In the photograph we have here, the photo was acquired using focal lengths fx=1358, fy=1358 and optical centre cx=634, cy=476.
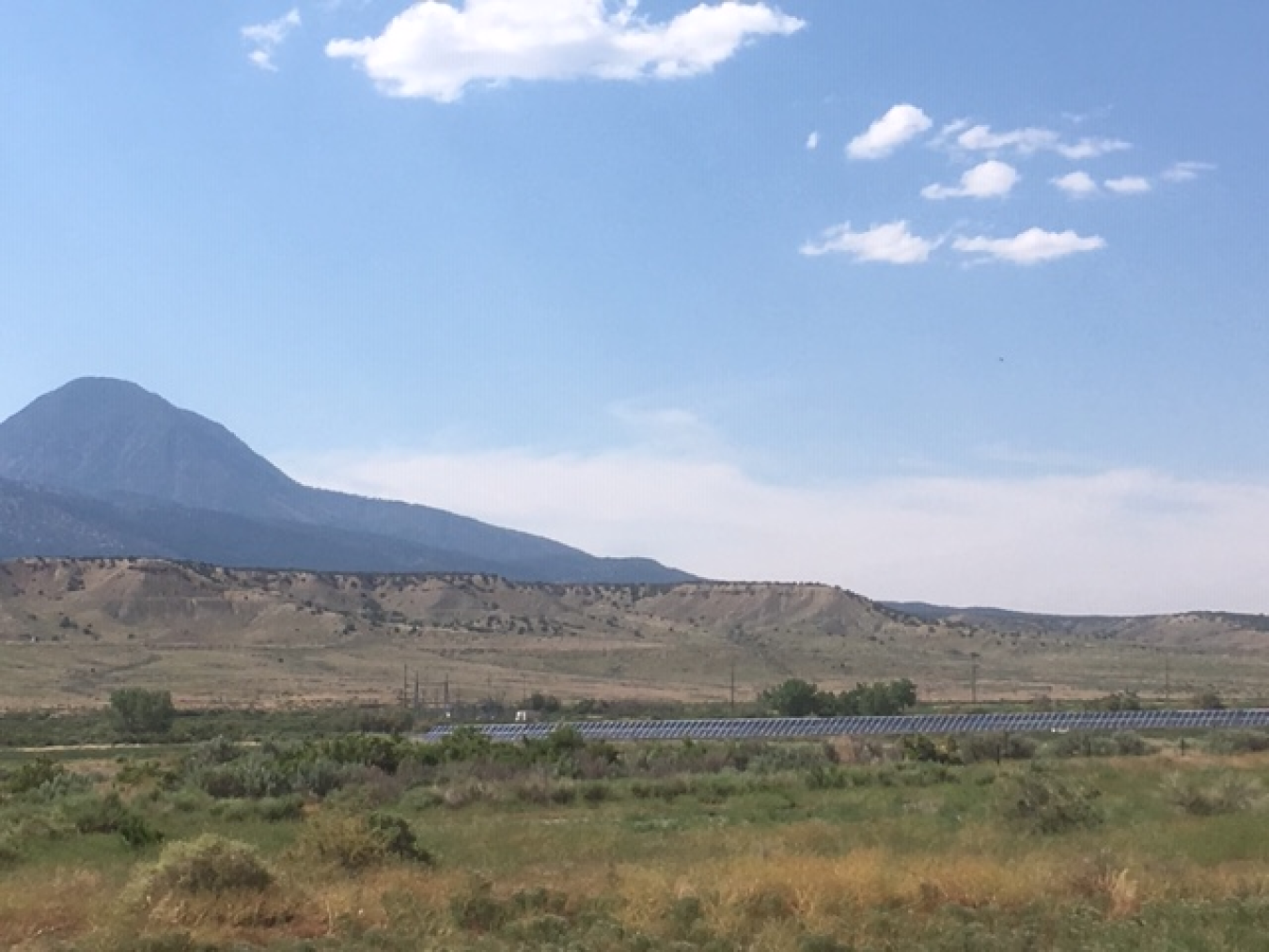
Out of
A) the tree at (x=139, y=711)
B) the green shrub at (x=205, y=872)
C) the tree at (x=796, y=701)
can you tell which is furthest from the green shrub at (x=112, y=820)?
the tree at (x=796, y=701)

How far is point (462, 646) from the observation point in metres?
135

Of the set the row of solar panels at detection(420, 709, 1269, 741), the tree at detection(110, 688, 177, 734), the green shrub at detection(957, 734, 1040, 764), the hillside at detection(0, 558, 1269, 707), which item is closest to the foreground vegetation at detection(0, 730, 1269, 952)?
the green shrub at detection(957, 734, 1040, 764)

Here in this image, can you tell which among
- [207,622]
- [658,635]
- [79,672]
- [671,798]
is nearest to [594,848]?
[671,798]

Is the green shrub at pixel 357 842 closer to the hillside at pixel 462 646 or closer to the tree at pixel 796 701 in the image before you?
the tree at pixel 796 701

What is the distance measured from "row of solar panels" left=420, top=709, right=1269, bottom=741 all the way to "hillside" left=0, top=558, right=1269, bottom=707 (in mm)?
35690

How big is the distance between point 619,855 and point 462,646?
115 meters

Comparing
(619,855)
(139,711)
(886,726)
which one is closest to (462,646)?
(139,711)

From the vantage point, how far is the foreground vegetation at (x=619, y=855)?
45.2ft

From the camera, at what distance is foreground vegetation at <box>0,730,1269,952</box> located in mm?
13773

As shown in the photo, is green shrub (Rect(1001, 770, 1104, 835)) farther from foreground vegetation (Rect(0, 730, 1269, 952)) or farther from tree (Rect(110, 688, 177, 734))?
tree (Rect(110, 688, 177, 734))

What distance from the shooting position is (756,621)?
190625mm

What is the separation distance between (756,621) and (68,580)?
8980 centimetres

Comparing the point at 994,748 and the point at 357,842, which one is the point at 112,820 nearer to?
the point at 357,842

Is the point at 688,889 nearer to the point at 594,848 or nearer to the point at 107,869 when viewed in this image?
the point at 594,848
